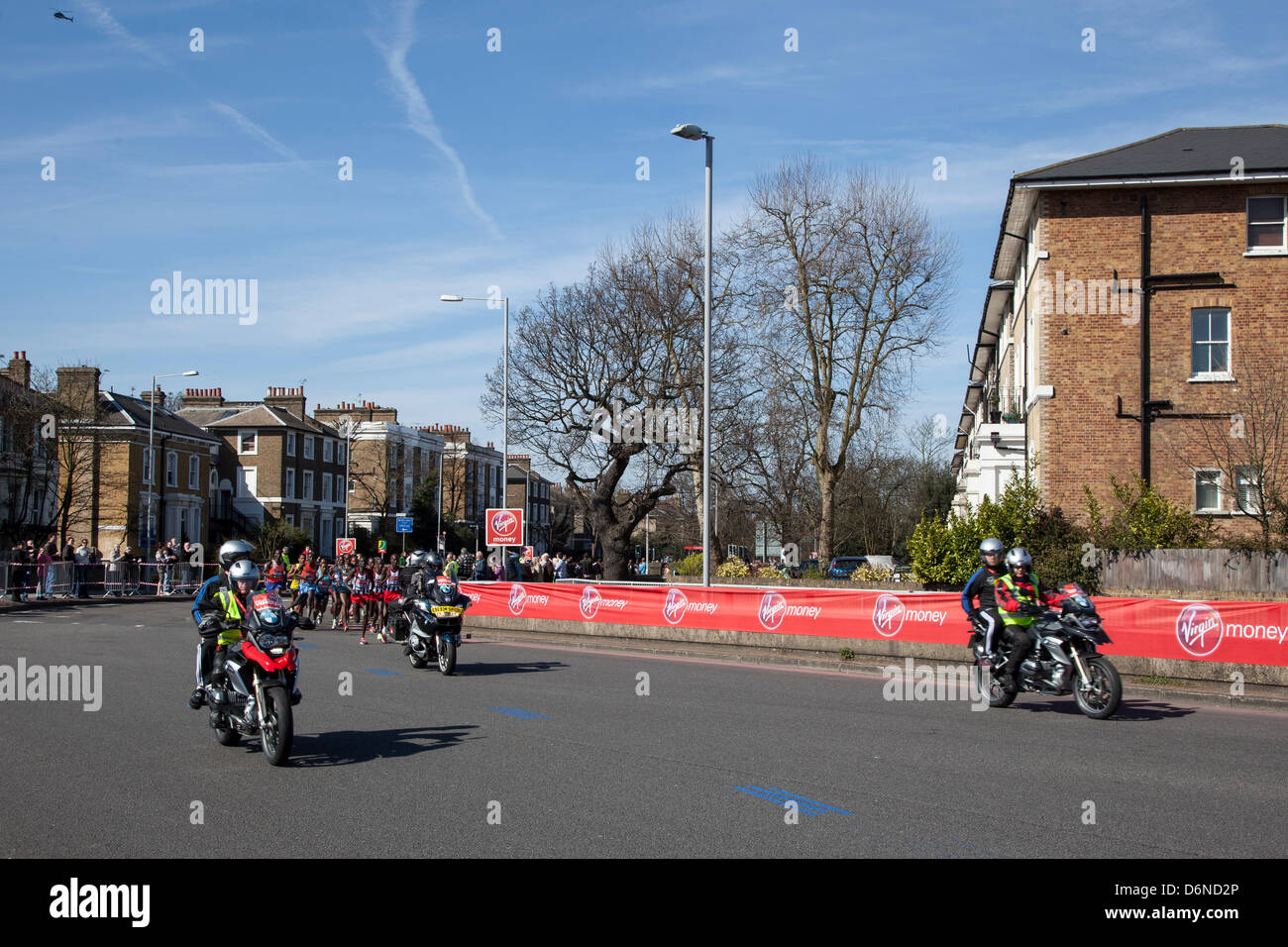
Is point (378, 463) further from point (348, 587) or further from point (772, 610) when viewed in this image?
point (772, 610)

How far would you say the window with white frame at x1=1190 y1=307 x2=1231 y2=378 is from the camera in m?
26.6

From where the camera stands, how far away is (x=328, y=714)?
11484 mm

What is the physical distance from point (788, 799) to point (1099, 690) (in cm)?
543

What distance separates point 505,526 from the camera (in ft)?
94.2

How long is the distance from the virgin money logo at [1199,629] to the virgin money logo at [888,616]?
430cm

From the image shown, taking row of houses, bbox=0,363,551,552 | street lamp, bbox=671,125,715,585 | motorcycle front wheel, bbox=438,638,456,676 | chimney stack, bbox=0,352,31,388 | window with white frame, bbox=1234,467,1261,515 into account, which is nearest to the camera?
motorcycle front wheel, bbox=438,638,456,676

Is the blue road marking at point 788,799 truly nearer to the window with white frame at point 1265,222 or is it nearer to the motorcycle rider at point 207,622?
the motorcycle rider at point 207,622

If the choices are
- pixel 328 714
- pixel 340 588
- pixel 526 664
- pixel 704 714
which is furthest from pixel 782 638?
pixel 340 588

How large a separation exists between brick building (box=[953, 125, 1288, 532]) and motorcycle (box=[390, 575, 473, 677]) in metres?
16.7

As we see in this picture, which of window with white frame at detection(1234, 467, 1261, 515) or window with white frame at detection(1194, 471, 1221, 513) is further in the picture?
window with white frame at detection(1194, 471, 1221, 513)

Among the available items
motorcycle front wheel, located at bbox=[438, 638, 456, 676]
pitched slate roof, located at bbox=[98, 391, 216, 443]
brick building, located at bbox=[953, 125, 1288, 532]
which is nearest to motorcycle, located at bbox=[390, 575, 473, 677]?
motorcycle front wheel, located at bbox=[438, 638, 456, 676]

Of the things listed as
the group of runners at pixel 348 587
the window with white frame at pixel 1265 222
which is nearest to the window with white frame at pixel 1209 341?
the window with white frame at pixel 1265 222

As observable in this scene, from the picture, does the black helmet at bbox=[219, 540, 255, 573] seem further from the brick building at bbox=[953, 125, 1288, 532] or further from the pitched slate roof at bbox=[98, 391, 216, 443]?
the pitched slate roof at bbox=[98, 391, 216, 443]
